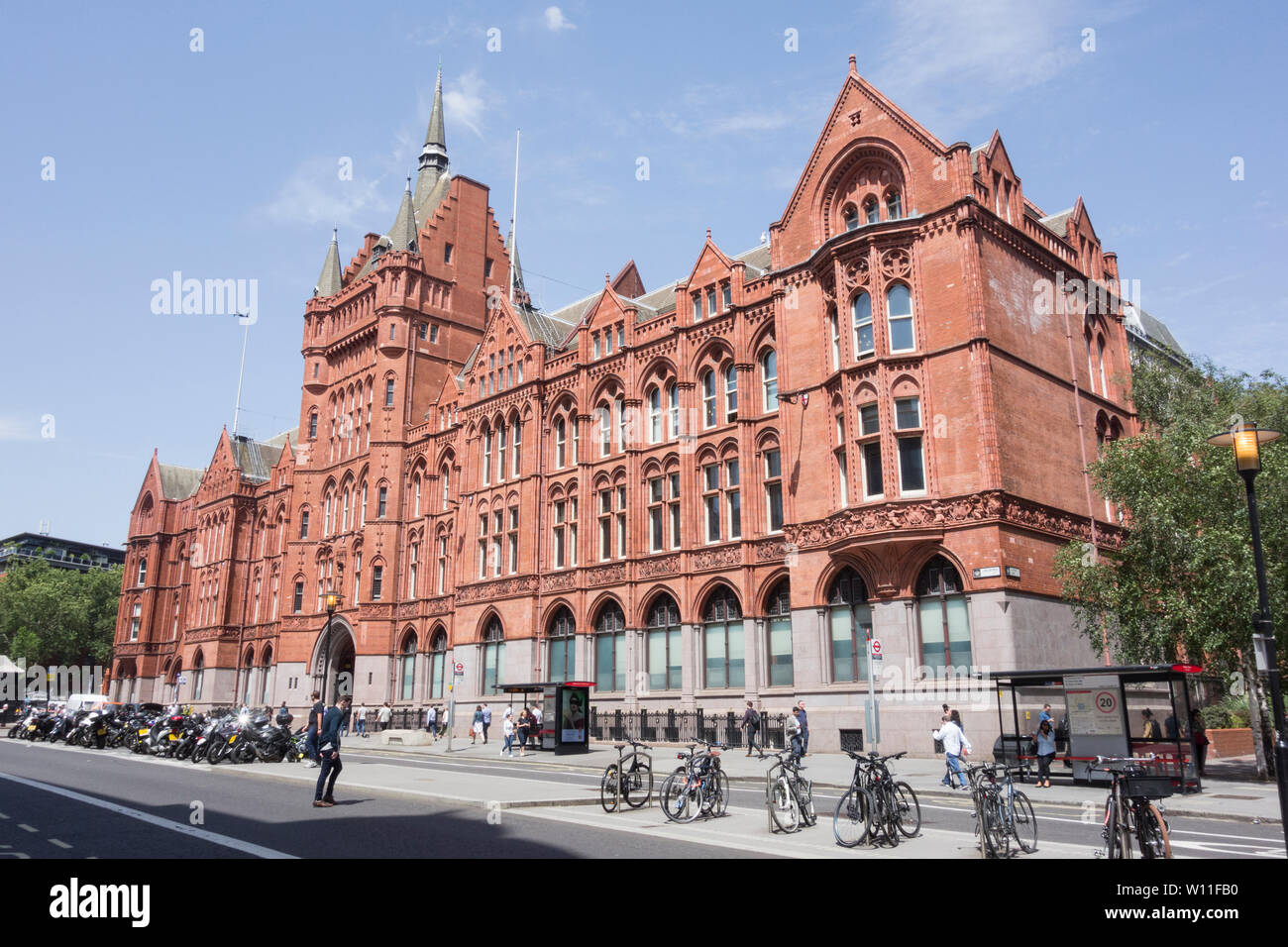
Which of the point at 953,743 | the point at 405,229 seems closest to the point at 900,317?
the point at 953,743

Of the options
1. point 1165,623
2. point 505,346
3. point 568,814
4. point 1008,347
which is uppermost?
point 505,346

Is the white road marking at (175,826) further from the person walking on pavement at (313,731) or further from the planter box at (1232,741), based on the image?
the planter box at (1232,741)

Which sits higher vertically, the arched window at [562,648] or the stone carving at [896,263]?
the stone carving at [896,263]

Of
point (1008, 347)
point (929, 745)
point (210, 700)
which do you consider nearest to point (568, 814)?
point (929, 745)

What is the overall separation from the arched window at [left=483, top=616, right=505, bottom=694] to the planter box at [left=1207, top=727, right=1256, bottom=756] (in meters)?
30.6

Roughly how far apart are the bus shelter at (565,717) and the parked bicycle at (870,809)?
2194 centimetres

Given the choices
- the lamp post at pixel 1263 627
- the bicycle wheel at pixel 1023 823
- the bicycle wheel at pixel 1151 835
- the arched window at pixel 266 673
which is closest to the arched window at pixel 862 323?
the lamp post at pixel 1263 627

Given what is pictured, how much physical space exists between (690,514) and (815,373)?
344 inches

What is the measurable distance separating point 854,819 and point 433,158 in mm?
68917

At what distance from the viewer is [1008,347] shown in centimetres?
3084

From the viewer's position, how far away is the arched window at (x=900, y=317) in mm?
30953

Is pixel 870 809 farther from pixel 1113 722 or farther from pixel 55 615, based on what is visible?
pixel 55 615
